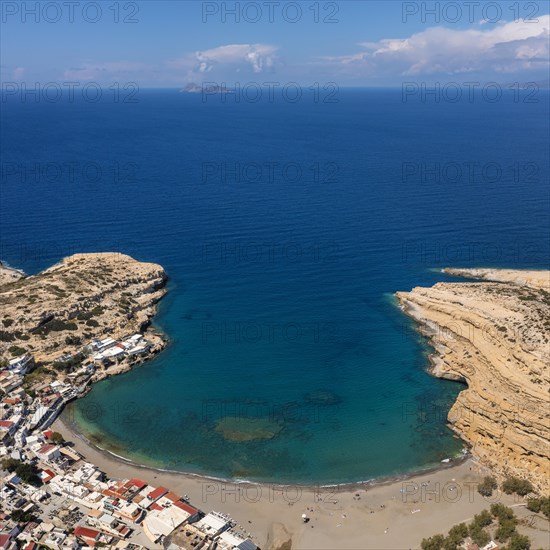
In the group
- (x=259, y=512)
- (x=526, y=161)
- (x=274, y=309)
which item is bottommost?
(x=259, y=512)

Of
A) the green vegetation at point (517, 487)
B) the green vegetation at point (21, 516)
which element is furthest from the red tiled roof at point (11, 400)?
the green vegetation at point (517, 487)

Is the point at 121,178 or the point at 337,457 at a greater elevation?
the point at 121,178

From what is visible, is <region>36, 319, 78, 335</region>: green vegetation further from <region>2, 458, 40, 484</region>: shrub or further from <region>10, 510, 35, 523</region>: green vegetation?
<region>10, 510, 35, 523</region>: green vegetation

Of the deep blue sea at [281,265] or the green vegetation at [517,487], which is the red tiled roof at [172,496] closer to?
the deep blue sea at [281,265]

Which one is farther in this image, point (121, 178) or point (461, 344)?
point (121, 178)

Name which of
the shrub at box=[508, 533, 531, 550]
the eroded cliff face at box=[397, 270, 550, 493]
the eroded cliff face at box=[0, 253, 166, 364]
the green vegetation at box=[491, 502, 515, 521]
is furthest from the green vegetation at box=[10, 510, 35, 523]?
the eroded cliff face at box=[397, 270, 550, 493]

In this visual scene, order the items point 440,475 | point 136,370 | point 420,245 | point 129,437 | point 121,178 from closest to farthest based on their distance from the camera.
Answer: point 440,475 < point 129,437 < point 136,370 < point 420,245 < point 121,178

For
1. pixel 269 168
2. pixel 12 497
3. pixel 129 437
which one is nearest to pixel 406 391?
pixel 129 437

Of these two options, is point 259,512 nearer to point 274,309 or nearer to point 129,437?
point 129,437
